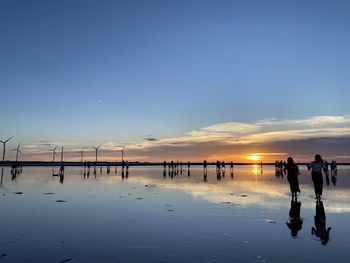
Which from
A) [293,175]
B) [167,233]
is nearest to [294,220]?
[167,233]

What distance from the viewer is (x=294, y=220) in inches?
651

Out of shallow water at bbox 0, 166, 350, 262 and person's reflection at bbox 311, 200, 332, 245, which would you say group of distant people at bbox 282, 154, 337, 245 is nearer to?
person's reflection at bbox 311, 200, 332, 245

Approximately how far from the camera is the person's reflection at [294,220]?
14263 millimetres

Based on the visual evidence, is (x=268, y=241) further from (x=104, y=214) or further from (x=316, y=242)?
(x=104, y=214)

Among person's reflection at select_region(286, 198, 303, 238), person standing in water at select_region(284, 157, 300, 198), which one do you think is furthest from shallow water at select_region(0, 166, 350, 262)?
person standing in water at select_region(284, 157, 300, 198)

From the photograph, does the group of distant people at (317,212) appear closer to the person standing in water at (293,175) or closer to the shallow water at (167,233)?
the person standing in water at (293,175)

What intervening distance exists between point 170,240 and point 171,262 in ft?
8.90

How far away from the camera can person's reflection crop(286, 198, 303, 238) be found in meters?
14.3

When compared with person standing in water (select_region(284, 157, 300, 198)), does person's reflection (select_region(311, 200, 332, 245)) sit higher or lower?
lower

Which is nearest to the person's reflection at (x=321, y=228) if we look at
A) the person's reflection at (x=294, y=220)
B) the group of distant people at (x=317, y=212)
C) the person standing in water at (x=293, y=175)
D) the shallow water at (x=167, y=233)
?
the group of distant people at (x=317, y=212)

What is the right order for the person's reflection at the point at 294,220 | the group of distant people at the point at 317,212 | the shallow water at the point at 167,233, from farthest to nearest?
the person's reflection at the point at 294,220 < the group of distant people at the point at 317,212 < the shallow water at the point at 167,233

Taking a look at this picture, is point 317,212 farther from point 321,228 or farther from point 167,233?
point 167,233

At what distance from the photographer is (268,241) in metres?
12.3

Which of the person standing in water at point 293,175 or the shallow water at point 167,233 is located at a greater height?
the person standing in water at point 293,175
